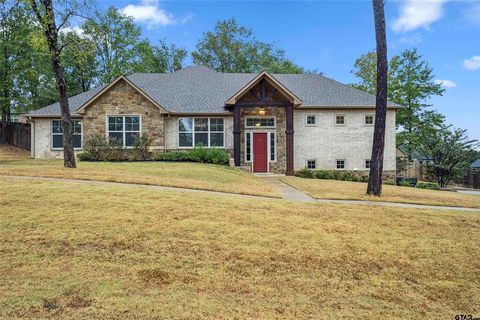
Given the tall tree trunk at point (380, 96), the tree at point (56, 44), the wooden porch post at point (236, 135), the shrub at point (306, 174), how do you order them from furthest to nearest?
the shrub at point (306, 174), the wooden porch post at point (236, 135), the tree at point (56, 44), the tall tree trunk at point (380, 96)

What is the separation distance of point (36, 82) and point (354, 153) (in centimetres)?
3333

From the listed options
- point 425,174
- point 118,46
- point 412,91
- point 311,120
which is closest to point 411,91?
point 412,91

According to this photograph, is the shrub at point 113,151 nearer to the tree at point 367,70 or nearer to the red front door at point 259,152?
the red front door at point 259,152

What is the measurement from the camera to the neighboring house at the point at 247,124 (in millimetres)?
19859

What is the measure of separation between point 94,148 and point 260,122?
1044cm

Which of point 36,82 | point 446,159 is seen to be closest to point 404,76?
point 446,159

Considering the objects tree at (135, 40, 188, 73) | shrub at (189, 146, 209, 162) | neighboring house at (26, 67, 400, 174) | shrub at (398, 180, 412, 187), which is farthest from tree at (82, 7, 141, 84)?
shrub at (398, 180, 412, 187)

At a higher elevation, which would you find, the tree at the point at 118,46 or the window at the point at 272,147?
the tree at the point at 118,46

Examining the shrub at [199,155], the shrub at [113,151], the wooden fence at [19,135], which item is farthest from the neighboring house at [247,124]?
the wooden fence at [19,135]

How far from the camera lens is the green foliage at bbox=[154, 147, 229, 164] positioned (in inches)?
778

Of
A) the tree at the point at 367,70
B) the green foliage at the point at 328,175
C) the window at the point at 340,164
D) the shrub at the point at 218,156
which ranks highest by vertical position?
the tree at the point at 367,70

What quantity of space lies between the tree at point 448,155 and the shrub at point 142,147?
19439 mm

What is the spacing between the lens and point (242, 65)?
42.3 metres

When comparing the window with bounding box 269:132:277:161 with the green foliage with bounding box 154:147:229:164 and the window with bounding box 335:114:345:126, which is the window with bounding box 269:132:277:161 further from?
the window with bounding box 335:114:345:126
